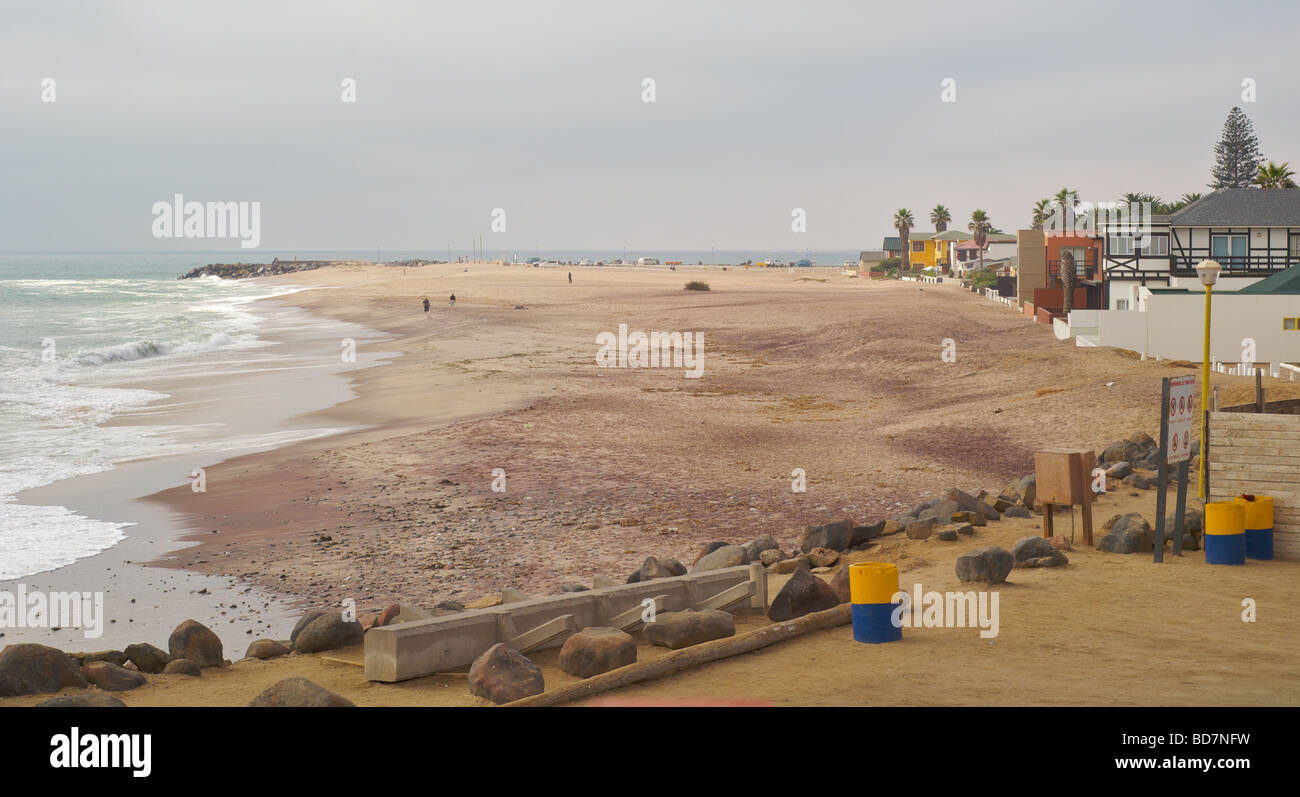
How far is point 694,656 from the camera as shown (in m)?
8.91

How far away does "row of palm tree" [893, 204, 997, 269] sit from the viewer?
106875 mm

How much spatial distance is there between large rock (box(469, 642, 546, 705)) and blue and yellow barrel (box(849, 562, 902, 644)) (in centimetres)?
287

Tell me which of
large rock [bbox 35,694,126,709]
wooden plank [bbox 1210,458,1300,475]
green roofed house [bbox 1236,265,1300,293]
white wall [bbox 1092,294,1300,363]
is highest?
green roofed house [bbox 1236,265,1300,293]

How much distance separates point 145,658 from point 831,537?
775 centimetres

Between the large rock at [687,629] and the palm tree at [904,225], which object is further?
the palm tree at [904,225]

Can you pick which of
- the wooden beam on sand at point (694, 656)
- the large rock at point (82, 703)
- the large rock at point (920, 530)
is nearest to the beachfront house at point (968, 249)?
the large rock at point (920, 530)

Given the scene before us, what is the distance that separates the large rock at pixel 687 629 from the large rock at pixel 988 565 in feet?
9.88

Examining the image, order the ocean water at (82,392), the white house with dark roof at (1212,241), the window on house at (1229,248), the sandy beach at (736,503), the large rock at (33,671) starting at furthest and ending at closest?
the window on house at (1229,248), the white house with dark roof at (1212,241), the ocean water at (82,392), the sandy beach at (736,503), the large rock at (33,671)

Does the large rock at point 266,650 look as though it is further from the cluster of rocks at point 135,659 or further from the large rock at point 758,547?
the large rock at point 758,547

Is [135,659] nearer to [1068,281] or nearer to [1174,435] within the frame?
[1174,435]

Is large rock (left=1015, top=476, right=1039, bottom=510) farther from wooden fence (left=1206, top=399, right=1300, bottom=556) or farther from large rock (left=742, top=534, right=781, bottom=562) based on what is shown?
large rock (left=742, top=534, right=781, bottom=562)

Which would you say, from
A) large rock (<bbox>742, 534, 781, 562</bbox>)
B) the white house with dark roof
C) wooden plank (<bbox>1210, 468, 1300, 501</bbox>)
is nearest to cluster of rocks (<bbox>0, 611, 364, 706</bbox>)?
large rock (<bbox>742, 534, 781, 562</bbox>)

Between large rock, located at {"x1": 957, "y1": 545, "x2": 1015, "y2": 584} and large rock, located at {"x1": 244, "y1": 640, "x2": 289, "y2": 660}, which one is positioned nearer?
large rock, located at {"x1": 244, "y1": 640, "x2": 289, "y2": 660}

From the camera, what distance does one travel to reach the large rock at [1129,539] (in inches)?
506
